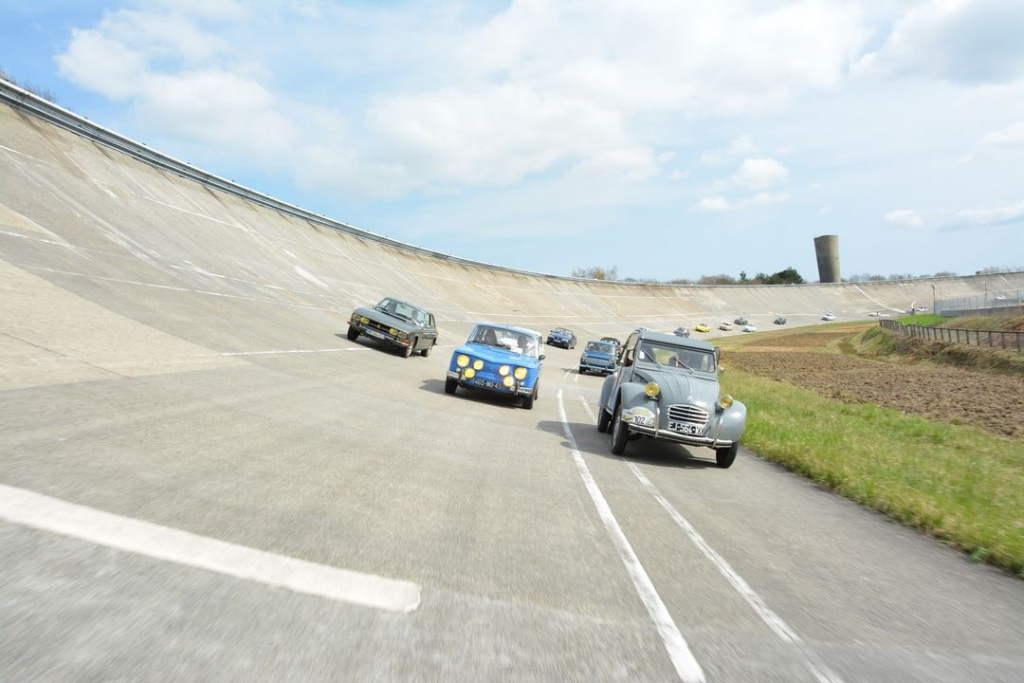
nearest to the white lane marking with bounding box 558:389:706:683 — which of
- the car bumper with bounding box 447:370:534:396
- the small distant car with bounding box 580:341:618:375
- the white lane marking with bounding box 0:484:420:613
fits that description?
the white lane marking with bounding box 0:484:420:613

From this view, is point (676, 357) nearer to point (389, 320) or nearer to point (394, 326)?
point (394, 326)

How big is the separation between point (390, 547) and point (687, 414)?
256 inches

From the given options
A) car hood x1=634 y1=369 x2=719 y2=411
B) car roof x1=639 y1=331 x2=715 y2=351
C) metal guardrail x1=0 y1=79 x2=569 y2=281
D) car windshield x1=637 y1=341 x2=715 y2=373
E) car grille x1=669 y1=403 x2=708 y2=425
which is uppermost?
metal guardrail x1=0 y1=79 x2=569 y2=281

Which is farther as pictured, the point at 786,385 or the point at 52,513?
the point at 786,385

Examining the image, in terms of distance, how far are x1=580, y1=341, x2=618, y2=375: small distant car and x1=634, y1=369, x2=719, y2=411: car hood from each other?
19.4m

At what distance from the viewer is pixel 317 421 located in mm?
8500

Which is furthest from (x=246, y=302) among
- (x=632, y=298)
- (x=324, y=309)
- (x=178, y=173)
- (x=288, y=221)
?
(x=632, y=298)

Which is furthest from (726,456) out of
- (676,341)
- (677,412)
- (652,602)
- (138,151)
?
(138,151)

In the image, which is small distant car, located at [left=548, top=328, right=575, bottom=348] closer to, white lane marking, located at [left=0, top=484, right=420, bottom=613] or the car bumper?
the car bumper

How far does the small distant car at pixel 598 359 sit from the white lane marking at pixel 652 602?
947 inches

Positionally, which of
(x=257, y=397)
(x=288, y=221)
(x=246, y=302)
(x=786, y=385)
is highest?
(x=288, y=221)

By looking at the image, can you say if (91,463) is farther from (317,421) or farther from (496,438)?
(496,438)

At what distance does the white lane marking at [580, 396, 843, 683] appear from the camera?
11.1 feet

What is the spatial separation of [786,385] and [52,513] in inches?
978
